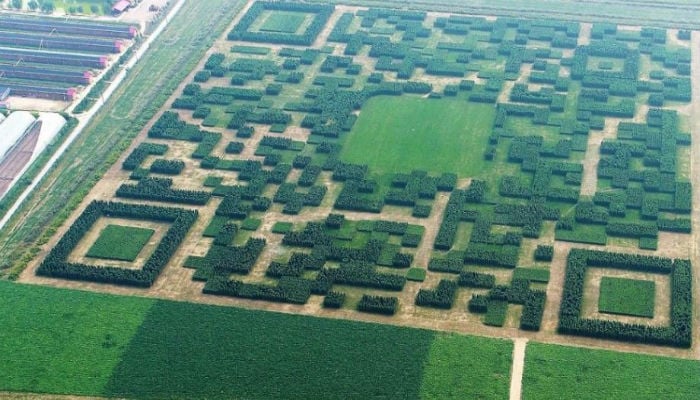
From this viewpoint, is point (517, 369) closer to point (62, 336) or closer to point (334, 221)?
point (334, 221)

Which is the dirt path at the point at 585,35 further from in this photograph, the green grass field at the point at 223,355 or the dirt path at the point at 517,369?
the green grass field at the point at 223,355

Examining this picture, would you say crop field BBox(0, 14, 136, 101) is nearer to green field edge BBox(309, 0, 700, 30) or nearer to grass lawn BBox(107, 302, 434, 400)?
green field edge BBox(309, 0, 700, 30)

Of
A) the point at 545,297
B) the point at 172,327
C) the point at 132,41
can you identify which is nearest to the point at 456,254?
the point at 545,297

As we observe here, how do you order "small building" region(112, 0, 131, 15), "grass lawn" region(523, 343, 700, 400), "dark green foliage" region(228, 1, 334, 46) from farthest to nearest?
1. "small building" region(112, 0, 131, 15)
2. "dark green foliage" region(228, 1, 334, 46)
3. "grass lawn" region(523, 343, 700, 400)

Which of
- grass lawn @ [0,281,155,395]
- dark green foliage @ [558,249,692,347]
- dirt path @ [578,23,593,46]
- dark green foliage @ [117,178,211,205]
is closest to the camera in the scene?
grass lawn @ [0,281,155,395]

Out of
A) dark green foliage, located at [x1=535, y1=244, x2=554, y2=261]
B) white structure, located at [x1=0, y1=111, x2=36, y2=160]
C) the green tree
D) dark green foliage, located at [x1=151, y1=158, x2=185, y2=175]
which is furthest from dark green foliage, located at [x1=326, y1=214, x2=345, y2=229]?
the green tree

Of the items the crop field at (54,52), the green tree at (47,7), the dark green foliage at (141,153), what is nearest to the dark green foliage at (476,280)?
the dark green foliage at (141,153)

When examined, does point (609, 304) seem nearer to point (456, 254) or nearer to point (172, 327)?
point (456, 254)

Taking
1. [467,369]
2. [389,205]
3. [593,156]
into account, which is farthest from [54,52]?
[467,369]
